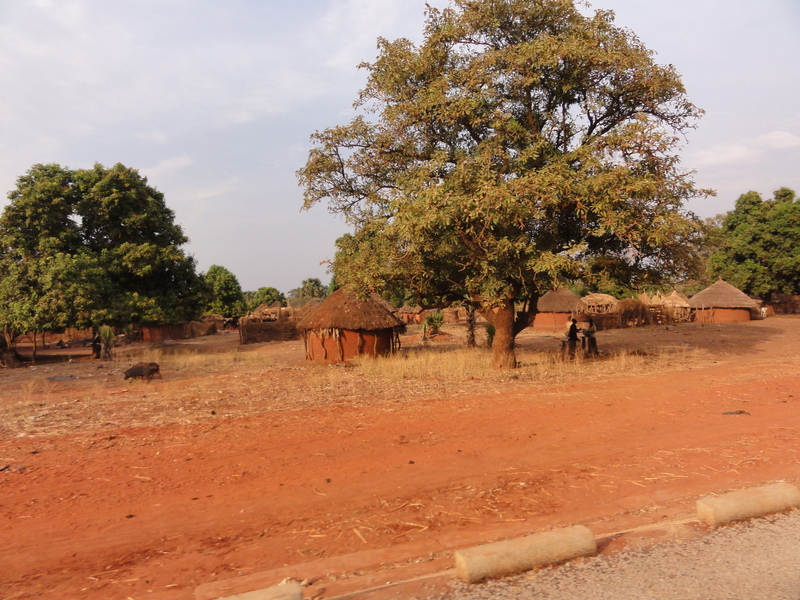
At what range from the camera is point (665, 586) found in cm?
359

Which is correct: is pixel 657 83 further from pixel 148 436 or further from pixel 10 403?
pixel 10 403

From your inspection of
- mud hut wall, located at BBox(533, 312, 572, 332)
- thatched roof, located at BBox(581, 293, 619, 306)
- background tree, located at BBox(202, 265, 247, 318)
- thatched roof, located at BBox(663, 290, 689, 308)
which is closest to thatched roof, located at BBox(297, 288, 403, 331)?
mud hut wall, located at BBox(533, 312, 572, 332)

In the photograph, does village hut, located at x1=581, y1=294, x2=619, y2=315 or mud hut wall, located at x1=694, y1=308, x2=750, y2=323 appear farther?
village hut, located at x1=581, y1=294, x2=619, y2=315

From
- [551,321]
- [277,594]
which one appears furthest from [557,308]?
[277,594]

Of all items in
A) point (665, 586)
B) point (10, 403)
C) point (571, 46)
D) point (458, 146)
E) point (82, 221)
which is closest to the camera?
point (665, 586)

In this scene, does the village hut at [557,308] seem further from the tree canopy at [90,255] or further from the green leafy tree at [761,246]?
the tree canopy at [90,255]

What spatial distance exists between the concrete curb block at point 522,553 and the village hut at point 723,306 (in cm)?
3524

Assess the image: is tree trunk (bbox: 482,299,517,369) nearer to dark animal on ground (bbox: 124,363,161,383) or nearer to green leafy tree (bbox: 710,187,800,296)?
dark animal on ground (bbox: 124,363,161,383)

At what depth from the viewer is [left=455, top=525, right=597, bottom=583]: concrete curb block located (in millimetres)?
3732

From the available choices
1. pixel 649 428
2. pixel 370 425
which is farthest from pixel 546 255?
pixel 370 425

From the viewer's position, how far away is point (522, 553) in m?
3.89

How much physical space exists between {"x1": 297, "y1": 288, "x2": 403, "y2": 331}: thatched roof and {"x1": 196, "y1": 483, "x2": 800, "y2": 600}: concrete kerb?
41.9 feet

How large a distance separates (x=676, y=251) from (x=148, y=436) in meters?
11.4

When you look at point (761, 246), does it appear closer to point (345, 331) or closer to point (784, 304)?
point (784, 304)
